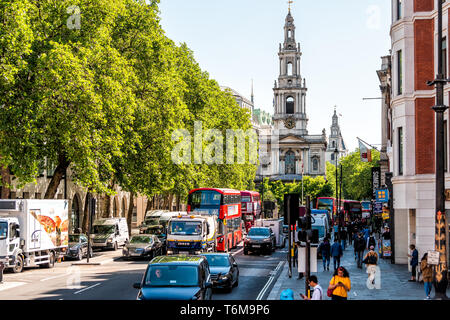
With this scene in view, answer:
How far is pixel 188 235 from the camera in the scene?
1288 inches

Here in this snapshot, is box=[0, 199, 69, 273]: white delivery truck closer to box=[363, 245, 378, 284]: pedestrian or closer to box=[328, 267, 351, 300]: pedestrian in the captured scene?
box=[363, 245, 378, 284]: pedestrian

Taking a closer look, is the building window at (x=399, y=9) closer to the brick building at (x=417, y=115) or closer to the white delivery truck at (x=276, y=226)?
the brick building at (x=417, y=115)

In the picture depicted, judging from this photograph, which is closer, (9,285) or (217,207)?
(9,285)

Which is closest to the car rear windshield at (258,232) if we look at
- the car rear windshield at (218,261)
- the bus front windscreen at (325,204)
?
the car rear windshield at (218,261)

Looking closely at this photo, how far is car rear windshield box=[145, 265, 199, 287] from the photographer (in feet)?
52.4

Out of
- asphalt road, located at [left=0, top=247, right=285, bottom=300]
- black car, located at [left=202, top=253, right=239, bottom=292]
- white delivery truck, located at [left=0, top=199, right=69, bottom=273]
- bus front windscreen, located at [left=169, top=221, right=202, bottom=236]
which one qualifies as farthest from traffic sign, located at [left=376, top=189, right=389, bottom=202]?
white delivery truck, located at [left=0, top=199, right=69, bottom=273]

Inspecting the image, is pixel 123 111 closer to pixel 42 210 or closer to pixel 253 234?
pixel 42 210

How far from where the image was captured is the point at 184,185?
164ft

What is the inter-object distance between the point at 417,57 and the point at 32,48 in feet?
60.7

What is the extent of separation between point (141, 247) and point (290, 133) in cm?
10876

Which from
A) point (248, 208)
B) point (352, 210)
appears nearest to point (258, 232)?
point (248, 208)

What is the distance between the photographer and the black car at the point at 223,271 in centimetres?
2305

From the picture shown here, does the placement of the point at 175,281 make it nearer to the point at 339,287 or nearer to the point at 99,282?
the point at 339,287
